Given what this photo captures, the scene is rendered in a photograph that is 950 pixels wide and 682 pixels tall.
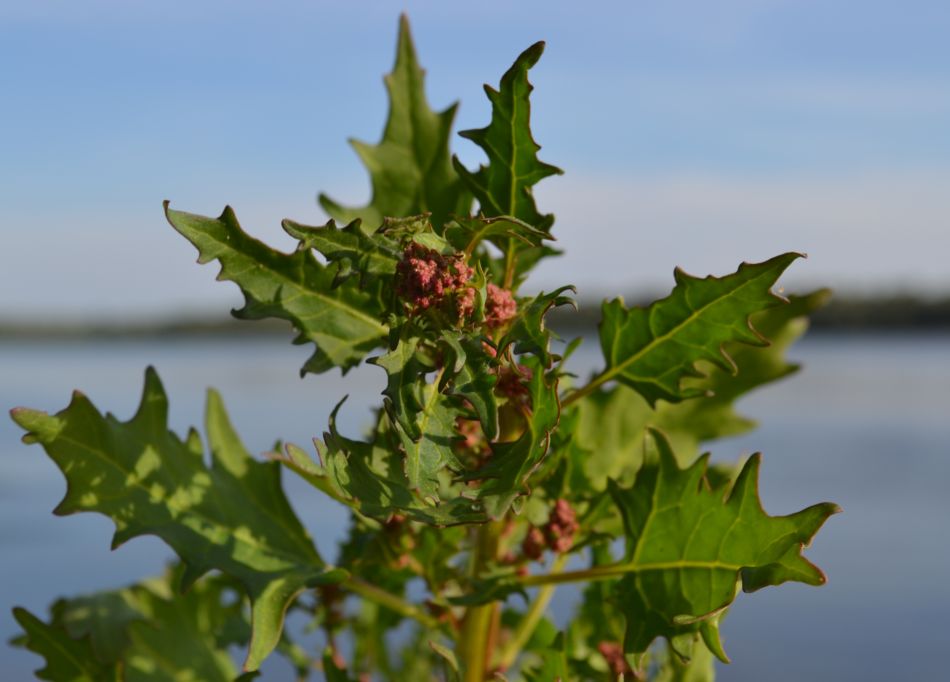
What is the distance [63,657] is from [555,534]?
32 cm

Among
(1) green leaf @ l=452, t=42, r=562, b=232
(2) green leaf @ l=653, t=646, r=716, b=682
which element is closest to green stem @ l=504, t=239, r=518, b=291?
(1) green leaf @ l=452, t=42, r=562, b=232

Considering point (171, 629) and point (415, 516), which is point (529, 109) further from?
point (171, 629)

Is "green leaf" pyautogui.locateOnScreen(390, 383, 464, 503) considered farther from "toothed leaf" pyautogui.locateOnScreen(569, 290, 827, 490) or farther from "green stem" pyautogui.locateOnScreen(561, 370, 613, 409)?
"toothed leaf" pyautogui.locateOnScreen(569, 290, 827, 490)

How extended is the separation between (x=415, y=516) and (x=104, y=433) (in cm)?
22

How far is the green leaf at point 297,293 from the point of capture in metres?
0.51

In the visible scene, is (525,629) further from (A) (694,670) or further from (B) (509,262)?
(B) (509,262)

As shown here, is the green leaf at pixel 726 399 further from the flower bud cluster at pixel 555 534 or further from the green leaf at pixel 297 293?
the green leaf at pixel 297 293

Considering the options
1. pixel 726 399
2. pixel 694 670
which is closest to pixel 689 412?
pixel 726 399

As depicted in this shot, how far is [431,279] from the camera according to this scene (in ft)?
1.56

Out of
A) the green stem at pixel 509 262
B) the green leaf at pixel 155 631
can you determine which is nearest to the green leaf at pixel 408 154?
the green stem at pixel 509 262

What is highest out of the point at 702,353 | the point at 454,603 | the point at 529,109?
the point at 529,109

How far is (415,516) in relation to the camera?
0.47 meters

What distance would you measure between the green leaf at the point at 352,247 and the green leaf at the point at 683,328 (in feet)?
0.51

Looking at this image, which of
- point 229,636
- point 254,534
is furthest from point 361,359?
point 229,636
